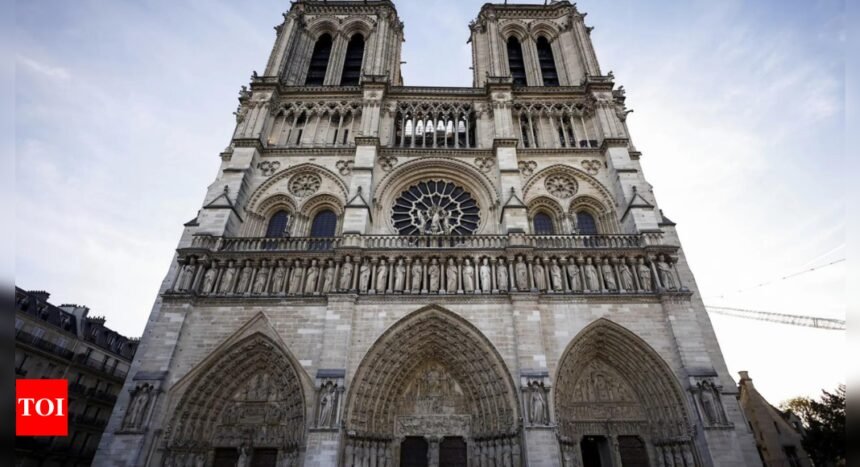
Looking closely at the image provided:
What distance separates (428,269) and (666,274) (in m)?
7.51

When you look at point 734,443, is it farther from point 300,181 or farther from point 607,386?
point 300,181

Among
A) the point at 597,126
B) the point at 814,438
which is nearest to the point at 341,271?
the point at 597,126

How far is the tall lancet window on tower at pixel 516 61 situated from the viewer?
21125 millimetres

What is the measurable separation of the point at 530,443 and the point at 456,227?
8045mm

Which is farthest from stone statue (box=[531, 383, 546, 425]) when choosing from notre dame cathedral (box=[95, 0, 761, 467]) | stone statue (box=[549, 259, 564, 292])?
stone statue (box=[549, 259, 564, 292])

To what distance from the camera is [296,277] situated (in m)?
12.9

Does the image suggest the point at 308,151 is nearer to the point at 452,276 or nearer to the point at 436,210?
the point at 436,210

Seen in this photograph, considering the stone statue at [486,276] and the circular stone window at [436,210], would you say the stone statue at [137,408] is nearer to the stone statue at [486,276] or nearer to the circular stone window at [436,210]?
the circular stone window at [436,210]

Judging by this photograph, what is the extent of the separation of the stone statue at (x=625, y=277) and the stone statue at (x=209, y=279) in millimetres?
12966

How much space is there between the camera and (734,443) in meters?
9.95

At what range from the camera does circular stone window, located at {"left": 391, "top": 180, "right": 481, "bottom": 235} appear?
51.0 feet

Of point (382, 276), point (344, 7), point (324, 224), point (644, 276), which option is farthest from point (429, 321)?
point (344, 7)

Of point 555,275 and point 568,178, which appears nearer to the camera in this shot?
point 555,275

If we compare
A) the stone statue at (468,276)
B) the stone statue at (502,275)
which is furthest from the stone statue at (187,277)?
the stone statue at (502,275)
